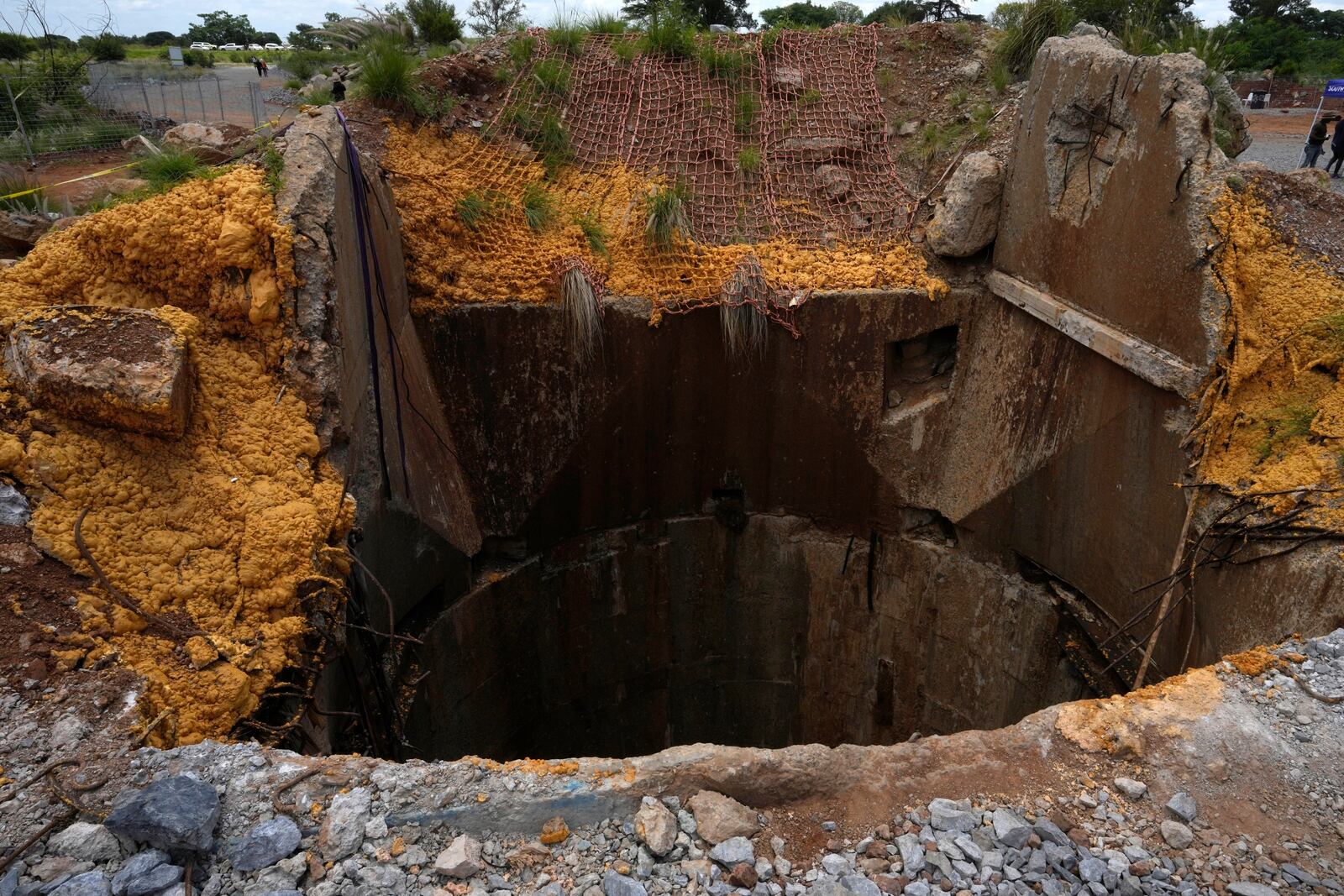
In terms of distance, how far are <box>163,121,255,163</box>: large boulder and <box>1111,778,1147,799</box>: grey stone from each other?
491cm

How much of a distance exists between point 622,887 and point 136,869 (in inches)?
47.4

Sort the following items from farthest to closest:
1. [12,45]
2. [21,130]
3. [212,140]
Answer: [12,45] < [21,130] < [212,140]

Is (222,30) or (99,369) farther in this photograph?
(222,30)

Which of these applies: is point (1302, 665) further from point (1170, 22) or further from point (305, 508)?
point (1170, 22)

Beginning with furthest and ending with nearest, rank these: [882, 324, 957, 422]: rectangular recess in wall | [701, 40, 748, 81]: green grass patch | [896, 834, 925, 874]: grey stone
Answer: [701, 40, 748, 81]: green grass patch → [882, 324, 957, 422]: rectangular recess in wall → [896, 834, 925, 874]: grey stone

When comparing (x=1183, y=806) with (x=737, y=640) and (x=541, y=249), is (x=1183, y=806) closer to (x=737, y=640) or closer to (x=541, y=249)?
(x=541, y=249)

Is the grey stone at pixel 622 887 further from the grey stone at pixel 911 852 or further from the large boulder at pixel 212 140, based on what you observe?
the large boulder at pixel 212 140

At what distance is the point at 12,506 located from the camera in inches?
116

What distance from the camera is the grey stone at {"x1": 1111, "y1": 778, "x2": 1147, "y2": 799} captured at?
8.29ft

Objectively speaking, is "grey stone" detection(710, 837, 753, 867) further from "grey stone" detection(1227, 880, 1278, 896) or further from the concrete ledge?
the concrete ledge

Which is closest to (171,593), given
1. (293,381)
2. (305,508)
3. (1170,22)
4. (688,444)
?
(305,508)

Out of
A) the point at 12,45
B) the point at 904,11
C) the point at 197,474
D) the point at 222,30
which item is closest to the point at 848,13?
the point at 904,11

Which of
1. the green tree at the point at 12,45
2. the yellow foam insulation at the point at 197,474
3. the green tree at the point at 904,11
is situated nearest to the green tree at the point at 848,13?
the green tree at the point at 904,11

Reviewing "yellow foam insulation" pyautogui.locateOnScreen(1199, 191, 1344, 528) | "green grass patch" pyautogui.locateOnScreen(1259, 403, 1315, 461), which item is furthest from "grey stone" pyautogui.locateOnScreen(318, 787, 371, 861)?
"green grass patch" pyautogui.locateOnScreen(1259, 403, 1315, 461)
